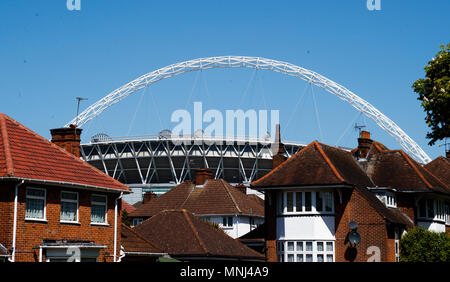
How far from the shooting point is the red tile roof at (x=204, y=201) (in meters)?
66.2

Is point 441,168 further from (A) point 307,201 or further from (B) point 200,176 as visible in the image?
(B) point 200,176

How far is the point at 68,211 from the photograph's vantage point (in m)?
34.8

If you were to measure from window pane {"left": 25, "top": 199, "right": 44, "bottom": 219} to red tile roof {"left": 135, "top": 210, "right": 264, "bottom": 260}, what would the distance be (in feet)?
40.3

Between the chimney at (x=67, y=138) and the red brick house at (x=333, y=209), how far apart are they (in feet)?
40.6

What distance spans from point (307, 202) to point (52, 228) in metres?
17.7

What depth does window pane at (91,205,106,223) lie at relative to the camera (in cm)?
3634

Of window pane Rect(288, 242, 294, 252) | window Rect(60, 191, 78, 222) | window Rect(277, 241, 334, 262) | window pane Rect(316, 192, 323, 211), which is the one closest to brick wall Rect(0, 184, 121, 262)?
window Rect(60, 191, 78, 222)

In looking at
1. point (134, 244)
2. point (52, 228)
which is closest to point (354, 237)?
point (134, 244)

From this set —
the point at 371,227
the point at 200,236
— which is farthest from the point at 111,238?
the point at 371,227

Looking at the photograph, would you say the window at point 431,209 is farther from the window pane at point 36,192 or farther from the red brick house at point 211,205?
the window pane at point 36,192

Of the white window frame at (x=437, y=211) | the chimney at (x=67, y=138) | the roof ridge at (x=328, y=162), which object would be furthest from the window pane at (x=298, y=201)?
the chimney at (x=67, y=138)
